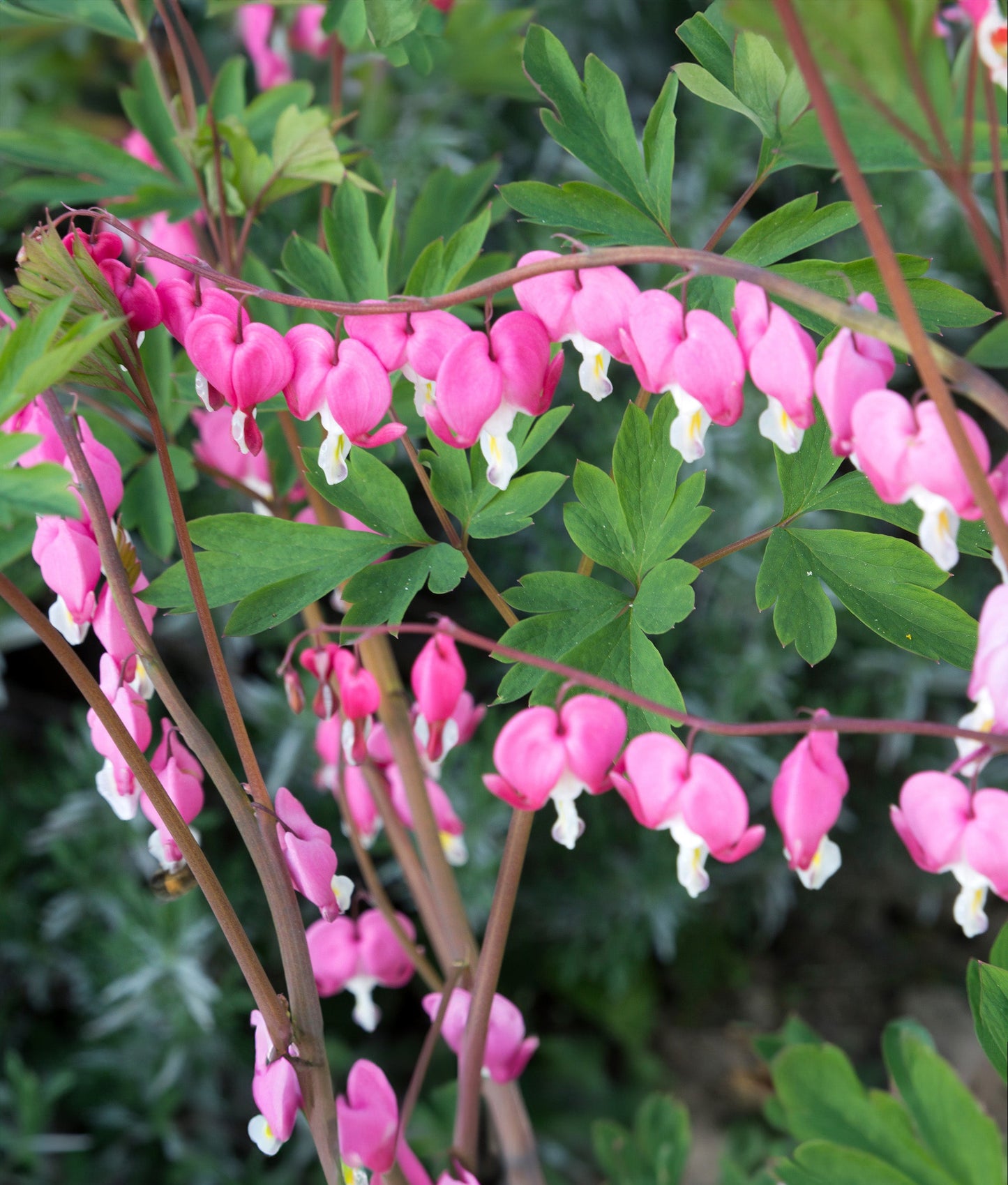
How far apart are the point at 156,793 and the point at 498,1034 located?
1.20ft

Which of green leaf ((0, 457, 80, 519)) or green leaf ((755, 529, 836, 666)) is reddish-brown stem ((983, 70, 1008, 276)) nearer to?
green leaf ((755, 529, 836, 666))


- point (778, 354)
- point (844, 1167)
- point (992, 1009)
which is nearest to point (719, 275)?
point (778, 354)

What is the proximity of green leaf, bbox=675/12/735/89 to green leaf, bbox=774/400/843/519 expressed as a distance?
0.23 meters

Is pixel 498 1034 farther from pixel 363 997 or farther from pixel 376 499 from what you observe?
pixel 376 499

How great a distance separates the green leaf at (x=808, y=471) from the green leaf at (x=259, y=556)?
0.88ft

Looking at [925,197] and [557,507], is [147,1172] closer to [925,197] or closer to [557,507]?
[557,507]

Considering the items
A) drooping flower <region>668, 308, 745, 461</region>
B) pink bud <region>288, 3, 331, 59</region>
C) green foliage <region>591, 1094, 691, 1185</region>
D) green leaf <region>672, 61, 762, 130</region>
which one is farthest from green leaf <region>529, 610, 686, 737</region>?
pink bud <region>288, 3, 331, 59</region>

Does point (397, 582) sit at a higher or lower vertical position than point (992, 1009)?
higher

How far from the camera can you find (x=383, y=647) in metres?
0.84

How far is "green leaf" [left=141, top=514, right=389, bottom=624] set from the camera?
2.09ft

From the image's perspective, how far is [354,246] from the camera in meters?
0.78

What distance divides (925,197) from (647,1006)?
5.35 ft

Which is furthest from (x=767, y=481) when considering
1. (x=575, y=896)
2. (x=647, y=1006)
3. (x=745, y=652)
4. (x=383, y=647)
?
(x=383, y=647)

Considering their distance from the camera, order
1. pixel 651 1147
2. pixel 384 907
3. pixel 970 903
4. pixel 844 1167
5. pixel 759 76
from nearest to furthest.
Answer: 1. pixel 970 903
2. pixel 759 76
3. pixel 844 1167
4. pixel 384 907
5. pixel 651 1147
